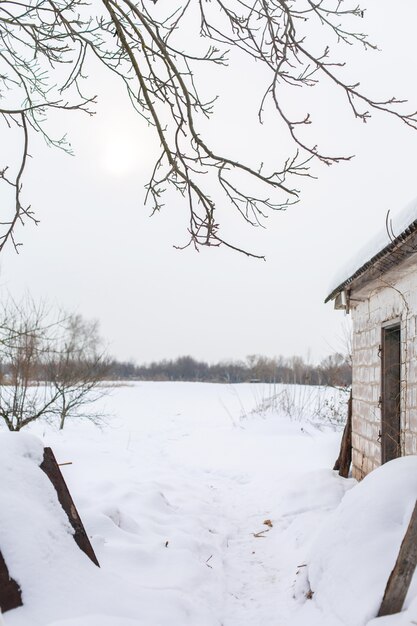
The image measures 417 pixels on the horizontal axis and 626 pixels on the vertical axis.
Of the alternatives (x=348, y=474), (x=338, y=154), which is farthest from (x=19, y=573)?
(x=348, y=474)

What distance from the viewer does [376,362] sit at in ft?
20.5

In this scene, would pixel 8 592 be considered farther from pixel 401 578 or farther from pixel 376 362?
pixel 376 362

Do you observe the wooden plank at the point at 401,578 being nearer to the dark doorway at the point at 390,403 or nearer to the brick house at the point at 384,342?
the brick house at the point at 384,342

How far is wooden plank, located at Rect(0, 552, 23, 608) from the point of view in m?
2.78

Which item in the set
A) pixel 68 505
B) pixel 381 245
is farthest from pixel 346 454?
pixel 68 505

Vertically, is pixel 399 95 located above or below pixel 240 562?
above

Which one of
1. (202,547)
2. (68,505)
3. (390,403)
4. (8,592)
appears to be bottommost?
(202,547)

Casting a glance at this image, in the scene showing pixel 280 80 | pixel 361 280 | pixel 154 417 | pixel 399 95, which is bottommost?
pixel 154 417

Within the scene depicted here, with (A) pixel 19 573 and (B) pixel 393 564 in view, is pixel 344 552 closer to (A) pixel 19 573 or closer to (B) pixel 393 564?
(B) pixel 393 564

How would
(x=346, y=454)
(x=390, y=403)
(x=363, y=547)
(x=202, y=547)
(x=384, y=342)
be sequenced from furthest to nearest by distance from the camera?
(x=346, y=454), (x=384, y=342), (x=390, y=403), (x=202, y=547), (x=363, y=547)

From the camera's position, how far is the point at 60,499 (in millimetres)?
3680

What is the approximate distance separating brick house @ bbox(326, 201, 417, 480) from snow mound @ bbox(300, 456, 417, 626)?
1.15 m

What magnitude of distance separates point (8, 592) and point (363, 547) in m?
2.21

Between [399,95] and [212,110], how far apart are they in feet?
3.76
